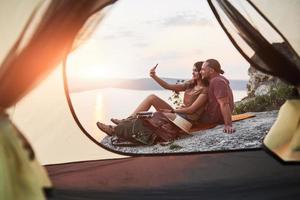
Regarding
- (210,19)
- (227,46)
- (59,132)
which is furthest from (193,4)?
(59,132)

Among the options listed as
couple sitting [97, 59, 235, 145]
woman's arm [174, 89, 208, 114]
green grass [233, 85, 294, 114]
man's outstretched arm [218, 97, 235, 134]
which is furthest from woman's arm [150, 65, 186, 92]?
green grass [233, 85, 294, 114]

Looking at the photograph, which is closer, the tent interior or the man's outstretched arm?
the tent interior

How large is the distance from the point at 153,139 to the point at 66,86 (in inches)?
22.8

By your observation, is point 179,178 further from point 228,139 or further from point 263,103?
point 263,103

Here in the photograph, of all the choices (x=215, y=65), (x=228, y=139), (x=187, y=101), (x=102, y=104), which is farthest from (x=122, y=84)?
(x=228, y=139)

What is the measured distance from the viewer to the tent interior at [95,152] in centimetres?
184

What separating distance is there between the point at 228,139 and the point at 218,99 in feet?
0.80

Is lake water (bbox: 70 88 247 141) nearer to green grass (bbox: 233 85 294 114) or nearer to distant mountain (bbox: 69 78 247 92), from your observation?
distant mountain (bbox: 69 78 247 92)

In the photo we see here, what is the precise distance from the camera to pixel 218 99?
94.4 inches

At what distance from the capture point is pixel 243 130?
241cm

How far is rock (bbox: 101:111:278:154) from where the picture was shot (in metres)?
2.37

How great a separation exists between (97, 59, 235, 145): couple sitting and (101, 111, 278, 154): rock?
0.05m

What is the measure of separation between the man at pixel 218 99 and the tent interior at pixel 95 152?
194 mm

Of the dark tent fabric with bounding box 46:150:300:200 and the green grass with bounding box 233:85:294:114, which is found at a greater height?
the green grass with bounding box 233:85:294:114
